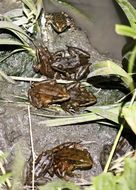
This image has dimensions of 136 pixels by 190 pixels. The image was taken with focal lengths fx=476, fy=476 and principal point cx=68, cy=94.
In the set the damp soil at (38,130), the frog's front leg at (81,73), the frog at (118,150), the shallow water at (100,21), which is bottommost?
the frog at (118,150)

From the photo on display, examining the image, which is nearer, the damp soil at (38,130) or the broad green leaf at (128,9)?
Answer: the damp soil at (38,130)

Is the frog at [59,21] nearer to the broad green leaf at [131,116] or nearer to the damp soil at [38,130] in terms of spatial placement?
the damp soil at [38,130]

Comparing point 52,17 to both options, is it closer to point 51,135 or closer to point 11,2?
point 11,2

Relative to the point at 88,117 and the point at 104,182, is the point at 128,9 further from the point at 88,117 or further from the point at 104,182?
the point at 104,182

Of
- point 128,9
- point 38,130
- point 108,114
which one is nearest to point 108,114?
point 108,114

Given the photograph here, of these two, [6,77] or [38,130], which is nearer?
[38,130]

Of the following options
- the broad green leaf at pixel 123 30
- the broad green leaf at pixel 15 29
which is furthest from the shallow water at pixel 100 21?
the broad green leaf at pixel 123 30

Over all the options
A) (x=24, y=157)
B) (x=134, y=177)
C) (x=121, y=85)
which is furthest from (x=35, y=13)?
(x=134, y=177)
